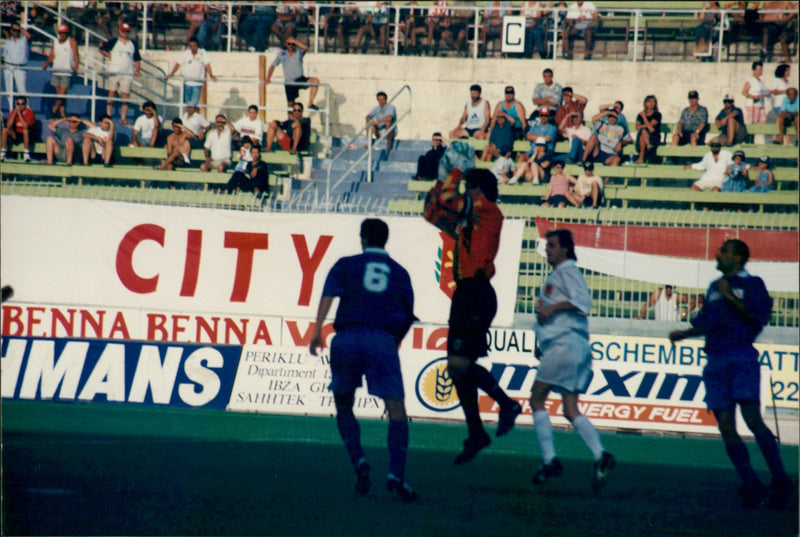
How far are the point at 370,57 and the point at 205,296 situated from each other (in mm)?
8013

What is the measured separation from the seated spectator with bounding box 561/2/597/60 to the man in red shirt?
39.3 ft

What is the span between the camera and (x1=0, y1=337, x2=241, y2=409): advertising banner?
35.5ft

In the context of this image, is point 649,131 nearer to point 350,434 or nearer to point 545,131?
point 545,131

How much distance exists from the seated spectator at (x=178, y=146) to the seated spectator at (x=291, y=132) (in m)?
1.33

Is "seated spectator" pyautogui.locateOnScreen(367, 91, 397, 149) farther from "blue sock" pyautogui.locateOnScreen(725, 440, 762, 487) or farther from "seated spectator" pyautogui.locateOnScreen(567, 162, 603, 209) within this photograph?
"blue sock" pyautogui.locateOnScreen(725, 440, 762, 487)

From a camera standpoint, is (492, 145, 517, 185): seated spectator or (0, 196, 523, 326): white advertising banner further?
A: (492, 145, 517, 185): seated spectator

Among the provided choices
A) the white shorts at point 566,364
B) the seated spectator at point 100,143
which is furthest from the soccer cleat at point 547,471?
the seated spectator at point 100,143

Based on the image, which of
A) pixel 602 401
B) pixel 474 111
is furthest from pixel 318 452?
pixel 474 111

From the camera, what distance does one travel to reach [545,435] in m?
6.59

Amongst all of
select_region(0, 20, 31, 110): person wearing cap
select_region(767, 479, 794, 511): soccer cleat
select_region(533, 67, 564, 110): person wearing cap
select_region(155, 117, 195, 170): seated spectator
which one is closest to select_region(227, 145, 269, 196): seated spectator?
select_region(155, 117, 195, 170): seated spectator

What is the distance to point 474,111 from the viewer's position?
16469mm

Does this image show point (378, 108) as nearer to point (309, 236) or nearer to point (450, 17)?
point (450, 17)

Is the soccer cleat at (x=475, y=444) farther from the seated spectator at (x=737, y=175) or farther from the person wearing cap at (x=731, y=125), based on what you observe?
the person wearing cap at (x=731, y=125)

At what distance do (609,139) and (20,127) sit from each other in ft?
30.6
